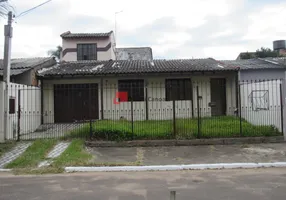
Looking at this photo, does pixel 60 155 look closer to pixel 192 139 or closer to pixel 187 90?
pixel 192 139

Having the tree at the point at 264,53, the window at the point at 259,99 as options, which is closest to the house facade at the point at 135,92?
the window at the point at 259,99

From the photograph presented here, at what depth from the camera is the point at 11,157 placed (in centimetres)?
817

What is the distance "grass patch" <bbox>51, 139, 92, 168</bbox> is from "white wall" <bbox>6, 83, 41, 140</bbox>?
274cm

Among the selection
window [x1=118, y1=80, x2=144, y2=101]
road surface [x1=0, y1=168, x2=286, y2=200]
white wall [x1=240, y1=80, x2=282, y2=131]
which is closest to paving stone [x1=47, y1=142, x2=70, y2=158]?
road surface [x1=0, y1=168, x2=286, y2=200]

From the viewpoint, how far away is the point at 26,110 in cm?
1230

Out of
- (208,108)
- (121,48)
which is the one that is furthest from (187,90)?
(121,48)

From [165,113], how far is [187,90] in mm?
1846

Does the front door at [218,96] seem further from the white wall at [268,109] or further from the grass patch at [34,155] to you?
the grass patch at [34,155]

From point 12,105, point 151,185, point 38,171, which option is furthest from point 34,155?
point 151,185

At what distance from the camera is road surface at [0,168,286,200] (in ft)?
15.9

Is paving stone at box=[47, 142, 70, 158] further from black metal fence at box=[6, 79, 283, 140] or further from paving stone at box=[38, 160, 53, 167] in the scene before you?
black metal fence at box=[6, 79, 283, 140]

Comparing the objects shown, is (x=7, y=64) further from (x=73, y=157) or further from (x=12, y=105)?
(x=73, y=157)

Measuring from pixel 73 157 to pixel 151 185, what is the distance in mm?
3105

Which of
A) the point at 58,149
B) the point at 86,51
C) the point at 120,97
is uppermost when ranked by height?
the point at 86,51
